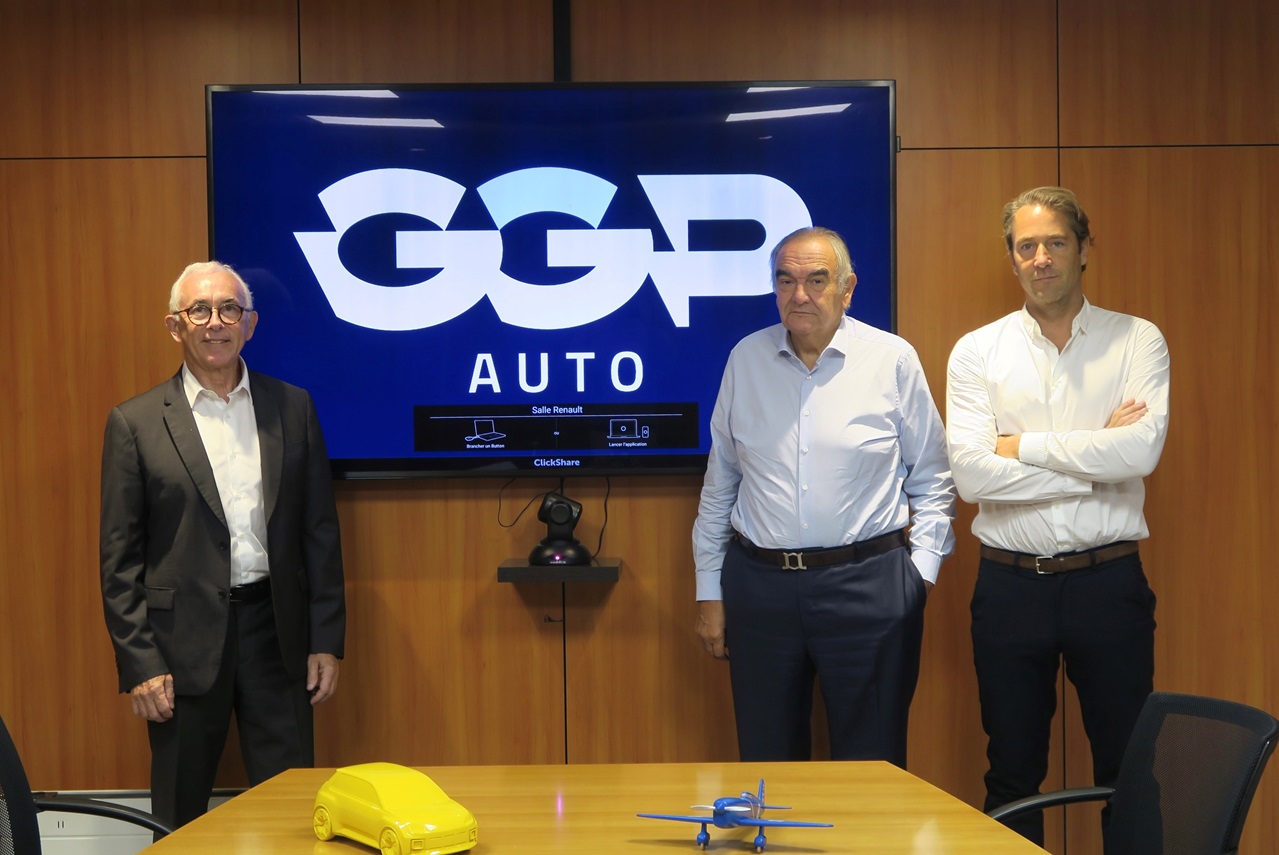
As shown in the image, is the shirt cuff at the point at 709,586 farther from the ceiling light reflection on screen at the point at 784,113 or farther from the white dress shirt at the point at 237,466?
the ceiling light reflection on screen at the point at 784,113

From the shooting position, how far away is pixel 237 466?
341 cm

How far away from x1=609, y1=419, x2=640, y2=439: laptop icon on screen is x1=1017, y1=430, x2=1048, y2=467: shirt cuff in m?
1.35

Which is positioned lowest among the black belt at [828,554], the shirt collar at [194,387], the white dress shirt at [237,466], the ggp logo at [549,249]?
the black belt at [828,554]

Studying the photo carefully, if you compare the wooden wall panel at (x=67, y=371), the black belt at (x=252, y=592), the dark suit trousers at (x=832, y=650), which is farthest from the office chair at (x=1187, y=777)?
the wooden wall panel at (x=67, y=371)

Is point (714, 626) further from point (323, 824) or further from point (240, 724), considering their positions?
point (323, 824)

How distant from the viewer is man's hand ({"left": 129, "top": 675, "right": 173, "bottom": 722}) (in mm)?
3258

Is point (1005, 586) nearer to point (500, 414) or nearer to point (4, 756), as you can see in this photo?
point (500, 414)

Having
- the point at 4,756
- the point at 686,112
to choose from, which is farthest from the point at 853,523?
the point at 4,756

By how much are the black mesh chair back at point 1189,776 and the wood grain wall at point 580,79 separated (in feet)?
6.18

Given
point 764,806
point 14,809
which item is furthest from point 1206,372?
point 14,809

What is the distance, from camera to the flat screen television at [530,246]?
393 cm

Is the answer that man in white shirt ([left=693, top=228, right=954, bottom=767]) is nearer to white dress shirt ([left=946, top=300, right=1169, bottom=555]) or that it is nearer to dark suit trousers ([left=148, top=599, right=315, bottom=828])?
white dress shirt ([left=946, top=300, right=1169, bottom=555])

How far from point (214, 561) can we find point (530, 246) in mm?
1544

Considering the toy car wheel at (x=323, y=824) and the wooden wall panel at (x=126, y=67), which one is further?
the wooden wall panel at (x=126, y=67)
